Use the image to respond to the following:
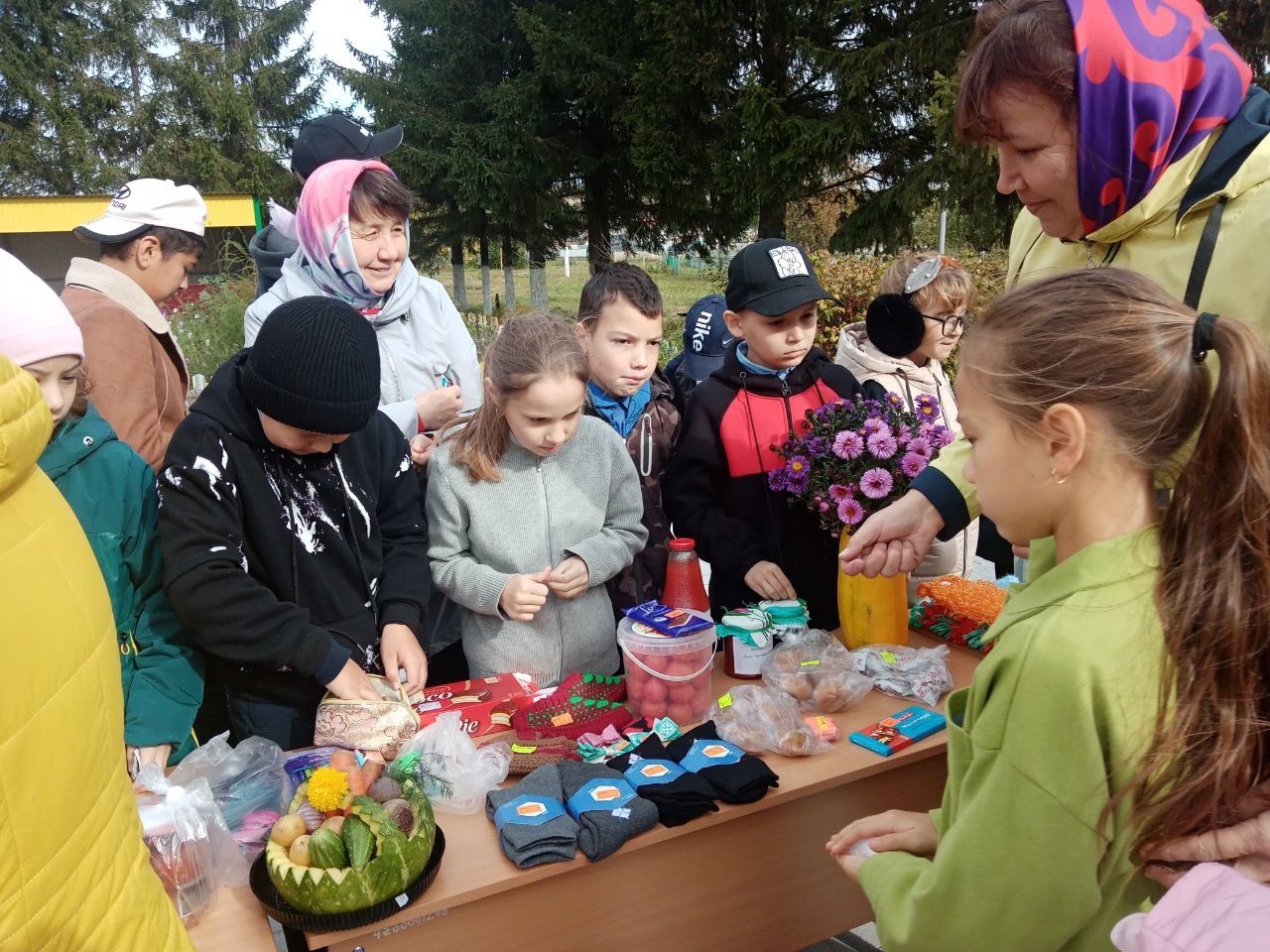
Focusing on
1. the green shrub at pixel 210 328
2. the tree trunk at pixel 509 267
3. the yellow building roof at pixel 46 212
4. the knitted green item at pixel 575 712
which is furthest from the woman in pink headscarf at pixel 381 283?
the tree trunk at pixel 509 267

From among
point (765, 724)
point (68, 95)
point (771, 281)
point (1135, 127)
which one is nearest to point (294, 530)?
point (765, 724)

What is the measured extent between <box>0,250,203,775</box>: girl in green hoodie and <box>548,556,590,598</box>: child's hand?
32.8 inches

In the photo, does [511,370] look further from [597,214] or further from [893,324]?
[597,214]

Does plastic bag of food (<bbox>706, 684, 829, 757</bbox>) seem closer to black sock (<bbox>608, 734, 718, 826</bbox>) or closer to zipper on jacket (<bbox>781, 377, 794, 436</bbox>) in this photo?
black sock (<bbox>608, 734, 718, 826</bbox>)

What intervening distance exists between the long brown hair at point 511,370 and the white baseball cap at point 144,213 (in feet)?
4.94

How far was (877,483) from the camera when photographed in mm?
2250

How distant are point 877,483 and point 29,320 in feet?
6.02

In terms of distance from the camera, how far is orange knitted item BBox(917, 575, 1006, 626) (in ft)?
7.86

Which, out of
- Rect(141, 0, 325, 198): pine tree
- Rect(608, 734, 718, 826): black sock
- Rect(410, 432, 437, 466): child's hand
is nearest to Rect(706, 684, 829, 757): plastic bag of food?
Rect(608, 734, 718, 826): black sock

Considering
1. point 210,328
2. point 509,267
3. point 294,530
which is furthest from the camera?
point 509,267

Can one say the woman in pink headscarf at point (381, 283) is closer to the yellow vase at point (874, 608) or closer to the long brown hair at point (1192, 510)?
the yellow vase at point (874, 608)

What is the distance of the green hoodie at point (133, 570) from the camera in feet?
6.23

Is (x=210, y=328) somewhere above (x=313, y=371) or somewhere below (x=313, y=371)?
above

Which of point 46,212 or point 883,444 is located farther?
point 46,212
